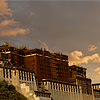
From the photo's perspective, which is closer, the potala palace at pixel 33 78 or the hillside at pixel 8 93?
the hillside at pixel 8 93

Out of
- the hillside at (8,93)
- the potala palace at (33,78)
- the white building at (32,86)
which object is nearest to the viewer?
the hillside at (8,93)

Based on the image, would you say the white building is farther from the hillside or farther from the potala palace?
the hillside

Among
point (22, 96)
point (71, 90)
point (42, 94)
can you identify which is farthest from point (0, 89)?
point (71, 90)

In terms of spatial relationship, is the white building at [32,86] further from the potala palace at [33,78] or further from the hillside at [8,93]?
the hillside at [8,93]

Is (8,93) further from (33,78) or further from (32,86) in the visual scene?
(33,78)

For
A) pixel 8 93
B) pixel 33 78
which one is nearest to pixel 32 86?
pixel 33 78

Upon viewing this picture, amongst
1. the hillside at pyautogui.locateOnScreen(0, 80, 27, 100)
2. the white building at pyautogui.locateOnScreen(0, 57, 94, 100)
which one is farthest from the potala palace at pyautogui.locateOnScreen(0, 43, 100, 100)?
the hillside at pyautogui.locateOnScreen(0, 80, 27, 100)

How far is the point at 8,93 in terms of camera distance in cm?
13338

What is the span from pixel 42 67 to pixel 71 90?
1007 inches

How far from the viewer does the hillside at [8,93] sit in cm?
13150

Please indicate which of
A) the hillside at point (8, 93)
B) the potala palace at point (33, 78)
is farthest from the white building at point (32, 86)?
the hillside at point (8, 93)

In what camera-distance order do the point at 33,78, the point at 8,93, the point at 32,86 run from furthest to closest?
the point at 33,78, the point at 32,86, the point at 8,93

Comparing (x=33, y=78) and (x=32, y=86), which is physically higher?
(x=33, y=78)

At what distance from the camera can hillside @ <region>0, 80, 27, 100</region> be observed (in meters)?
132
